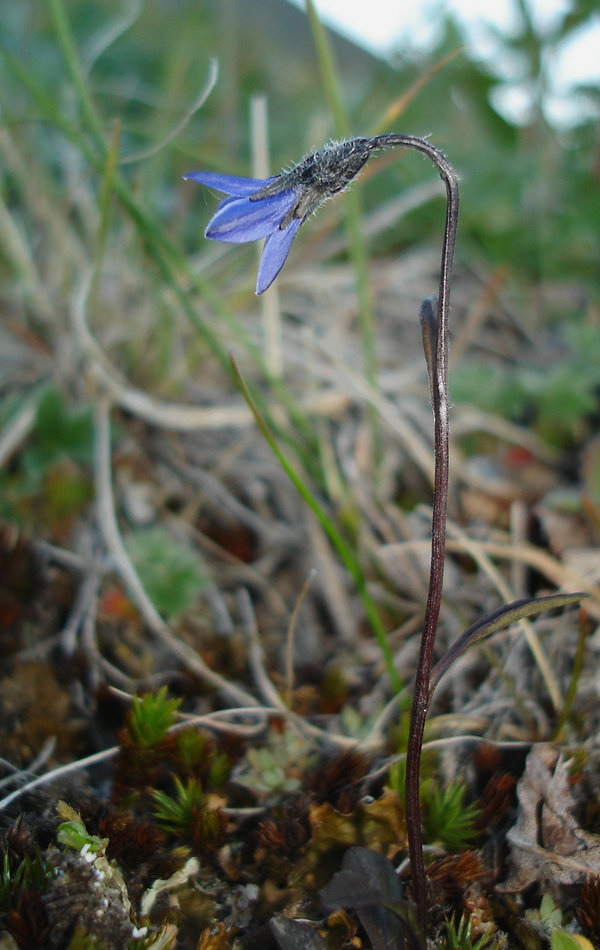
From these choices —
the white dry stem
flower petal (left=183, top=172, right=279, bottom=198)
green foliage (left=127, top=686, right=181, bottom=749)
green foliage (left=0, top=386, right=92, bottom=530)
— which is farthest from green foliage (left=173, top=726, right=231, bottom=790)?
flower petal (left=183, top=172, right=279, bottom=198)

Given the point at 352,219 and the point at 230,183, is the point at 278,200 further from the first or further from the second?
the point at 352,219

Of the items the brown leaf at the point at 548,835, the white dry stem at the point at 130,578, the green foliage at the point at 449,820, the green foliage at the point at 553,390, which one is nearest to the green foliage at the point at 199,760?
the white dry stem at the point at 130,578

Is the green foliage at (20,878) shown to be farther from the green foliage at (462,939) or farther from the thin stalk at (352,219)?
the thin stalk at (352,219)

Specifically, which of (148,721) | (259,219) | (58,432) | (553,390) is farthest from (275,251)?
(553,390)

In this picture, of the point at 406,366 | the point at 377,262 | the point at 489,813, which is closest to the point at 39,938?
the point at 489,813

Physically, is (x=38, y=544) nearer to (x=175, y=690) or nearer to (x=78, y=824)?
(x=175, y=690)

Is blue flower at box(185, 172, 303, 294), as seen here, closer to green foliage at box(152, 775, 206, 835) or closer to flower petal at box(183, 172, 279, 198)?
flower petal at box(183, 172, 279, 198)
